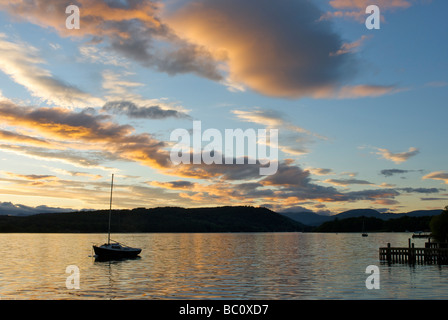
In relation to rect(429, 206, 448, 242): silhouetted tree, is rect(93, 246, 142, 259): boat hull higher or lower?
lower

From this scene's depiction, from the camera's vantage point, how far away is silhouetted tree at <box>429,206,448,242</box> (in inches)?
3250

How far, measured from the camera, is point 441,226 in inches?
3260

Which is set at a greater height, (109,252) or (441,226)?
(441,226)

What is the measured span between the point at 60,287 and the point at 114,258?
135ft

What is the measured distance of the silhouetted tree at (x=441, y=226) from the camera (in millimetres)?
82562

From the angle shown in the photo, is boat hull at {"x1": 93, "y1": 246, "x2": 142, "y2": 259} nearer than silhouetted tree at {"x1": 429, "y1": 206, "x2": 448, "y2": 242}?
No

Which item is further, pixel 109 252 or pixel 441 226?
pixel 109 252
